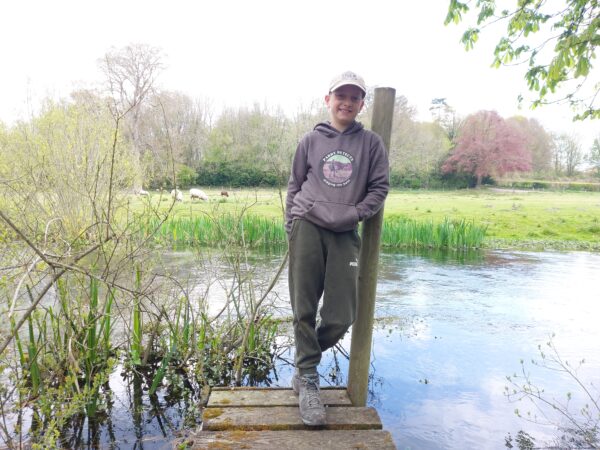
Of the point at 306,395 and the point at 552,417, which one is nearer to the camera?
the point at 306,395

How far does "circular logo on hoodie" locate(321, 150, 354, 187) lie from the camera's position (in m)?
2.46

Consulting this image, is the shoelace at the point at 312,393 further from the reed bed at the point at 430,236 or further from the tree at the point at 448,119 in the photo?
the tree at the point at 448,119

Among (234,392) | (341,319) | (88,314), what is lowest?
(234,392)

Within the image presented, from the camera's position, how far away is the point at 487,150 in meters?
34.2

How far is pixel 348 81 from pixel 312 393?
1674 millimetres

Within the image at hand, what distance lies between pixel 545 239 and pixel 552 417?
1189 cm

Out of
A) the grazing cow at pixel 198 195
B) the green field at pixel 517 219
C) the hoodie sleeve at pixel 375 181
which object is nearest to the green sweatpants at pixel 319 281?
the hoodie sleeve at pixel 375 181

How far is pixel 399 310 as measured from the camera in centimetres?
620

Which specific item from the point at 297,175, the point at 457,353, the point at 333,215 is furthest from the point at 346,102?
the point at 457,353

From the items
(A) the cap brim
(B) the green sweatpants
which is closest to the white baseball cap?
(A) the cap brim

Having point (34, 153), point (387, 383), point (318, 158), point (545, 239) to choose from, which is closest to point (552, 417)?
point (387, 383)

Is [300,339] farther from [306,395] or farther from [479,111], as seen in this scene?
[479,111]

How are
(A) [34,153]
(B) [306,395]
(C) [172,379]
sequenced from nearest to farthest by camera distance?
(B) [306,395] → (C) [172,379] → (A) [34,153]

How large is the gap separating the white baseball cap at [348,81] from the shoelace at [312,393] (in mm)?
1590
